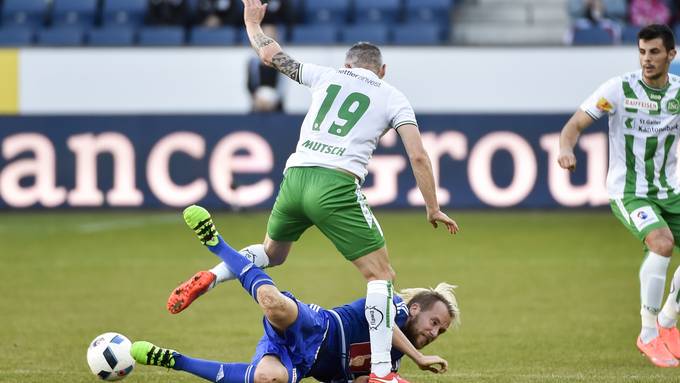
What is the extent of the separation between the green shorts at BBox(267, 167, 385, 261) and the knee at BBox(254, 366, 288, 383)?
878 mm

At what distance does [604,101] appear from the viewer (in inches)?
327

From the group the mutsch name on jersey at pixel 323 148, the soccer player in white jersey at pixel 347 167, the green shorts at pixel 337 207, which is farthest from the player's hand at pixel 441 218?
the mutsch name on jersey at pixel 323 148

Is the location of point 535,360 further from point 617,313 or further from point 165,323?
point 165,323

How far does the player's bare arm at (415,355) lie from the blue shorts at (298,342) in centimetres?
41

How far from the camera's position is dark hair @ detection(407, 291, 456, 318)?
7086 millimetres

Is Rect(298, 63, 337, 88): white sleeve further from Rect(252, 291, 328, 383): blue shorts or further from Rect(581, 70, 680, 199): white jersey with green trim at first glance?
Rect(581, 70, 680, 199): white jersey with green trim

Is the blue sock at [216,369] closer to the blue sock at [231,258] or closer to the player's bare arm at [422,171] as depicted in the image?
the blue sock at [231,258]

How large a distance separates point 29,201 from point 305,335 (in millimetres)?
12001

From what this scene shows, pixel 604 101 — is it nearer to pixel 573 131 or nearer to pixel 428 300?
pixel 573 131

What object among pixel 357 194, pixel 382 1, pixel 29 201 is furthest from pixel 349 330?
pixel 382 1

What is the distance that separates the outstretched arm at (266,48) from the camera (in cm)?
766

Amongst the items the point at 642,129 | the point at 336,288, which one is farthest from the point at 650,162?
the point at 336,288

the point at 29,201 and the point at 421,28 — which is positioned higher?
the point at 421,28

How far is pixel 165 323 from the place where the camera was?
33.0 feet
